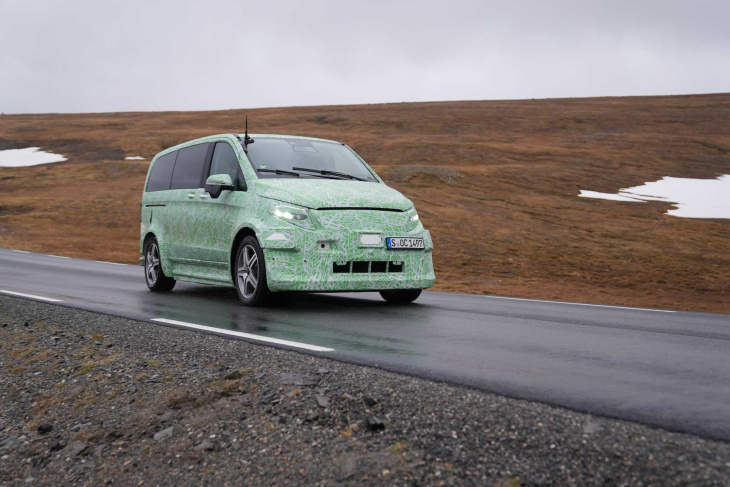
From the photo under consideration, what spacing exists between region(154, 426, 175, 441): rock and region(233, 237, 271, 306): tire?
3.91 m

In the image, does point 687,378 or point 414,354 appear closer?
point 687,378

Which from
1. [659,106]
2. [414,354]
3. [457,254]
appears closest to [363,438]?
[414,354]

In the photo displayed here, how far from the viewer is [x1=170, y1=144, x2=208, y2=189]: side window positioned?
409 inches

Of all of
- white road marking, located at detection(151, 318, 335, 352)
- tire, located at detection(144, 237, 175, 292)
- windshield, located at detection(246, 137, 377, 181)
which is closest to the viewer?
white road marking, located at detection(151, 318, 335, 352)

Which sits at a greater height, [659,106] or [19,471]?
[659,106]

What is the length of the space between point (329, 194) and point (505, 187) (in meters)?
29.5

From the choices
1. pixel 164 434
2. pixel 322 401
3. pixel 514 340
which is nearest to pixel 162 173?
pixel 514 340

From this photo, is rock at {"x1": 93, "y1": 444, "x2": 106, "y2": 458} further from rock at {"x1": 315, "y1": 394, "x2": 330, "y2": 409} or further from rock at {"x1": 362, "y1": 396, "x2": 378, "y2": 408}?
rock at {"x1": 362, "y1": 396, "x2": 378, "y2": 408}

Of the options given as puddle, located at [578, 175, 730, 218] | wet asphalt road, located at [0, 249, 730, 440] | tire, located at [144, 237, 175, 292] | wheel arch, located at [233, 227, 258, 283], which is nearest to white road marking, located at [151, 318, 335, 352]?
wet asphalt road, located at [0, 249, 730, 440]

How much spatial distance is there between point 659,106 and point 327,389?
88336 mm

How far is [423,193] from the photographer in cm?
3338

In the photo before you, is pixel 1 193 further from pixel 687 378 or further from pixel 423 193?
pixel 687 378

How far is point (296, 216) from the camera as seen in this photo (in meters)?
8.38

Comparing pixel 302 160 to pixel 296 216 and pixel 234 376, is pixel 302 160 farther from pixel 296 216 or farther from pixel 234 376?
pixel 234 376
